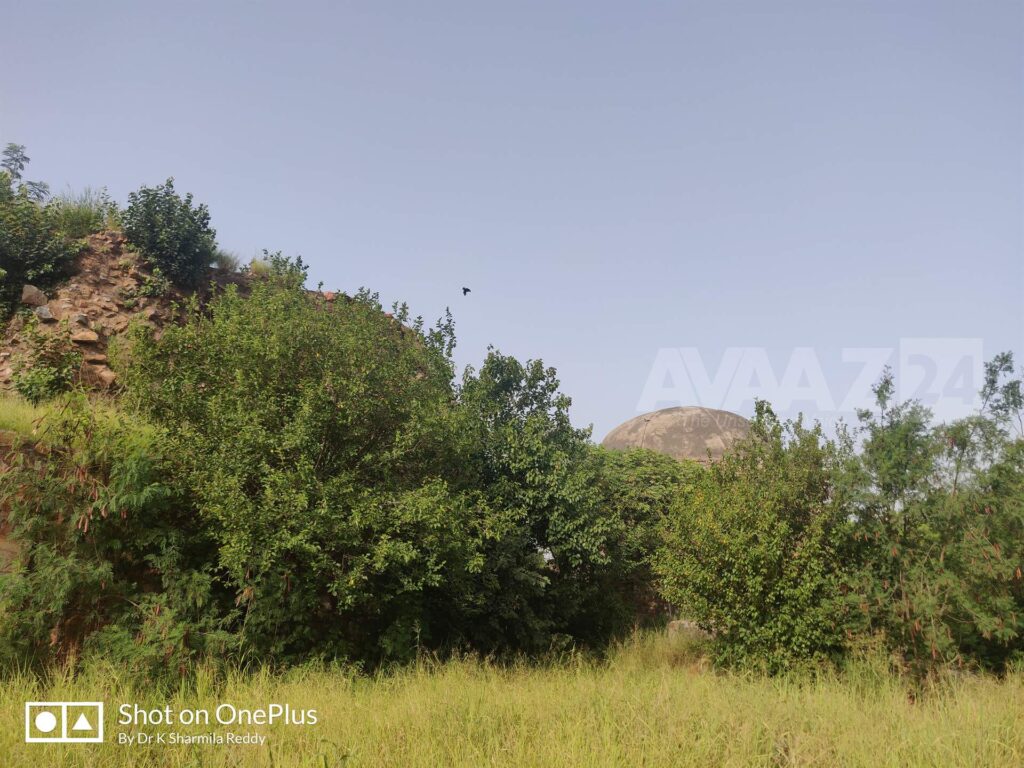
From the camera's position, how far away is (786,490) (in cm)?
1252

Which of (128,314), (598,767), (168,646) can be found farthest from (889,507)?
(128,314)

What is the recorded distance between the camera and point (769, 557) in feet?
38.9

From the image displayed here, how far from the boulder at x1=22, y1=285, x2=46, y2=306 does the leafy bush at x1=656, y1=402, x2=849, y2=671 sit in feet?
50.9

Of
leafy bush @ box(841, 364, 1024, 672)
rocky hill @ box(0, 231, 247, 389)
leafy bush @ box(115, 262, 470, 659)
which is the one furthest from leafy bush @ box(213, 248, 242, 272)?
leafy bush @ box(841, 364, 1024, 672)

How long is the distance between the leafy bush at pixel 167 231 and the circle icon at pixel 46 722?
13.5 m

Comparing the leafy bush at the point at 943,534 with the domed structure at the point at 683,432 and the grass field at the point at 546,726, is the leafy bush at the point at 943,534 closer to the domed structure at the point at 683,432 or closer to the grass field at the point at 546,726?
the grass field at the point at 546,726

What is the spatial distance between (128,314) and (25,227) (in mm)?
3275

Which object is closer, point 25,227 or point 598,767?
point 598,767

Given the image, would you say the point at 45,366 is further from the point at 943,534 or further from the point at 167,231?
the point at 943,534

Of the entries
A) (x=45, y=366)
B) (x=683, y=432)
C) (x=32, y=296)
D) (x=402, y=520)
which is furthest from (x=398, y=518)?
(x=683, y=432)

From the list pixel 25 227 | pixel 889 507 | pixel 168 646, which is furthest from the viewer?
pixel 25 227

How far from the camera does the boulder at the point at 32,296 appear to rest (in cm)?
1568

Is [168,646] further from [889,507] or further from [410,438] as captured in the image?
[889,507]

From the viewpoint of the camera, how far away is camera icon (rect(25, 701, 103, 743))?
21.9 feet
